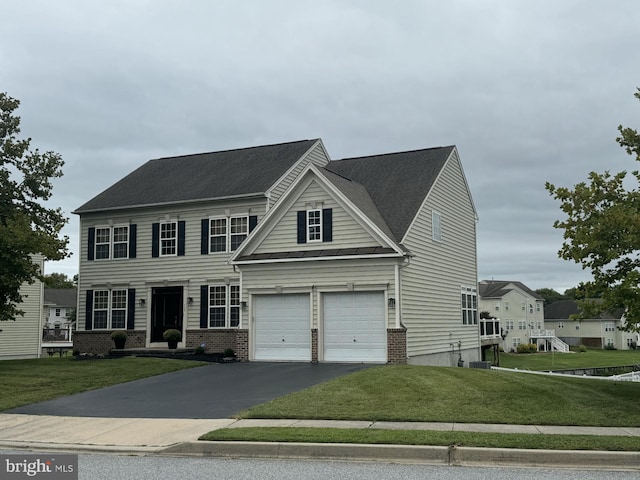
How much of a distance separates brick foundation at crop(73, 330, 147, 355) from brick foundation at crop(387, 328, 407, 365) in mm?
12751

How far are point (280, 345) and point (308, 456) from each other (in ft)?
45.5

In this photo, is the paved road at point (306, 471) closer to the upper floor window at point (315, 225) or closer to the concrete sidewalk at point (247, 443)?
the concrete sidewalk at point (247, 443)

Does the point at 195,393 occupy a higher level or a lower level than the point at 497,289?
lower

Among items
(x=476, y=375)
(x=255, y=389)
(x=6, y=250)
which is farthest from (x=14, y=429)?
(x=476, y=375)

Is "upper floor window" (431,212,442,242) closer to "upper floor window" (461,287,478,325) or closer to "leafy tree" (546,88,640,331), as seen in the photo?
"upper floor window" (461,287,478,325)

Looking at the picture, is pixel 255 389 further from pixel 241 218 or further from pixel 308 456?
pixel 241 218

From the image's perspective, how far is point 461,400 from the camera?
14.4 metres

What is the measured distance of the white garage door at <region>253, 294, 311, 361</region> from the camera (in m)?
23.9

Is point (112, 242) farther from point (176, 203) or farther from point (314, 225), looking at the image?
point (314, 225)

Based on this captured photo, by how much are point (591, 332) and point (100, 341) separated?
81.5 m

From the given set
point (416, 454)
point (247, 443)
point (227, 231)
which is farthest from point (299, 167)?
point (416, 454)

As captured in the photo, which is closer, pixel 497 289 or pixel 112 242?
pixel 112 242

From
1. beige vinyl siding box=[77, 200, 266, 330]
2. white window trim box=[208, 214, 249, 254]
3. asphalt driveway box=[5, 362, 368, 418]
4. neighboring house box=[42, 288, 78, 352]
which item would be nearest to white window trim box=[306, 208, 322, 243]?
beige vinyl siding box=[77, 200, 266, 330]

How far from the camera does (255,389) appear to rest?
1738cm
